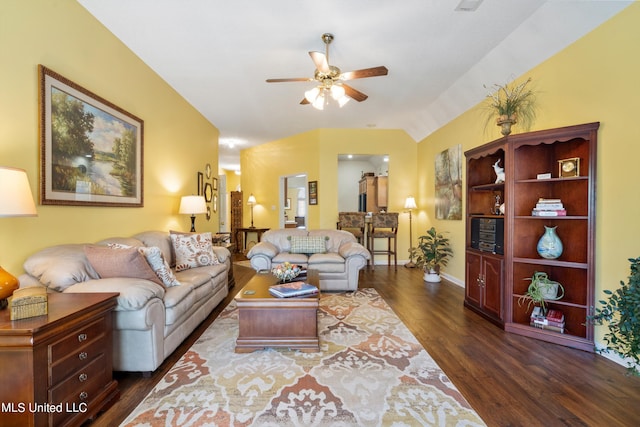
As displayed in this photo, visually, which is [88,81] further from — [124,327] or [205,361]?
[205,361]

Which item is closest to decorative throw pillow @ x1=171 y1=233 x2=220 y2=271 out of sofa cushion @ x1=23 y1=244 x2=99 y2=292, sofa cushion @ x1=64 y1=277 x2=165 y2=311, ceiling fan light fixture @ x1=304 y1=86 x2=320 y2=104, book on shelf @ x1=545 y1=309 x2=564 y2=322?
sofa cushion @ x1=23 y1=244 x2=99 y2=292

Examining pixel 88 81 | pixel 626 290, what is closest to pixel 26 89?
pixel 88 81

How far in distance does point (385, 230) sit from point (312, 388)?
14.9 feet

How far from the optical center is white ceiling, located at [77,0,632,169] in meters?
2.45

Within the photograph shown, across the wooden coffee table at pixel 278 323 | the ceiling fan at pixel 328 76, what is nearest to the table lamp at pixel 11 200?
the wooden coffee table at pixel 278 323

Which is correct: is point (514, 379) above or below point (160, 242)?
below

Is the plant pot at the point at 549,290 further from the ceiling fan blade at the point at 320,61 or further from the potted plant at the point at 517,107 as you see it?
the ceiling fan blade at the point at 320,61

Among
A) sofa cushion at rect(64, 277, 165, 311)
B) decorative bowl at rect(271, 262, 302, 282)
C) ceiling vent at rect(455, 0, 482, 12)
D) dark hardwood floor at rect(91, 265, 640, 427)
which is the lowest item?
dark hardwood floor at rect(91, 265, 640, 427)

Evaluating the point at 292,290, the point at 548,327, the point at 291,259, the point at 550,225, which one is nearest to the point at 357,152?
the point at 291,259

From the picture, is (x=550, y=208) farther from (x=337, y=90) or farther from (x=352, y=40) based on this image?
(x=352, y=40)

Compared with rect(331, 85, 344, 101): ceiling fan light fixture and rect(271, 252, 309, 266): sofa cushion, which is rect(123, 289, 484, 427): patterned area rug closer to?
rect(271, 252, 309, 266): sofa cushion

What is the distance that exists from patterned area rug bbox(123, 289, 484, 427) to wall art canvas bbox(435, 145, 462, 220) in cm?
277

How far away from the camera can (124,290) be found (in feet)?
6.08

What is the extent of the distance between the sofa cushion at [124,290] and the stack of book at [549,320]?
3301 mm
